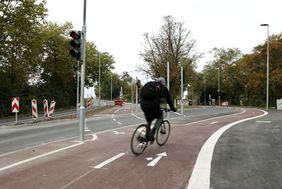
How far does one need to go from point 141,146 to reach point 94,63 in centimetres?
6690

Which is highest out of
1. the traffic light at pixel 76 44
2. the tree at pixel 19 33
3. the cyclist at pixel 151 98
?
the tree at pixel 19 33

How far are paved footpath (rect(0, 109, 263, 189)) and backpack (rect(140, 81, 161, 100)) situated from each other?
1346mm

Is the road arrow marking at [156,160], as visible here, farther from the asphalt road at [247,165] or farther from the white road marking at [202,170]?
the asphalt road at [247,165]

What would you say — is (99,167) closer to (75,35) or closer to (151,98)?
(151,98)

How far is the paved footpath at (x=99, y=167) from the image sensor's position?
5.77 m

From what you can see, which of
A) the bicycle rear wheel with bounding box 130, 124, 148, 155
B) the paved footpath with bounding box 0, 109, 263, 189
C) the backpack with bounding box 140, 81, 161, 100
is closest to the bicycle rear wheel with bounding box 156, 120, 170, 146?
the paved footpath with bounding box 0, 109, 263, 189

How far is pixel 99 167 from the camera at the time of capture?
6.94 meters

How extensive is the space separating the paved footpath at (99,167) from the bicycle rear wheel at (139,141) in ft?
0.58

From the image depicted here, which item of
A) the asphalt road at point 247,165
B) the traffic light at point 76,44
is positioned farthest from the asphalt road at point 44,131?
the asphalt road at point 247,165

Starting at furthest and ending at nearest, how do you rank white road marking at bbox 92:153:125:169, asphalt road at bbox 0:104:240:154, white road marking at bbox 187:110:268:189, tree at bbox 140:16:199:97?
tree at bbox 140:16:199:97
asphalt road at bbox 0:104:240:154
white road marking at bbox 92:153:125:169
white road marking at bbox 187:110:268:189

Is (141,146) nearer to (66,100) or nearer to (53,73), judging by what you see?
(53,73)

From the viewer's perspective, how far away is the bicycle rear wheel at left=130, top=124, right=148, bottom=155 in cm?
829

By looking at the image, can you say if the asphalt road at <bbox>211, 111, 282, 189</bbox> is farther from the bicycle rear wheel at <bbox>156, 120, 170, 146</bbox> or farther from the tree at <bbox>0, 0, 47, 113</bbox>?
the tree at <bbox>0, 0, 47, 113</bbox>

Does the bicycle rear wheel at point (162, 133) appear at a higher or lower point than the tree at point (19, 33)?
lower
